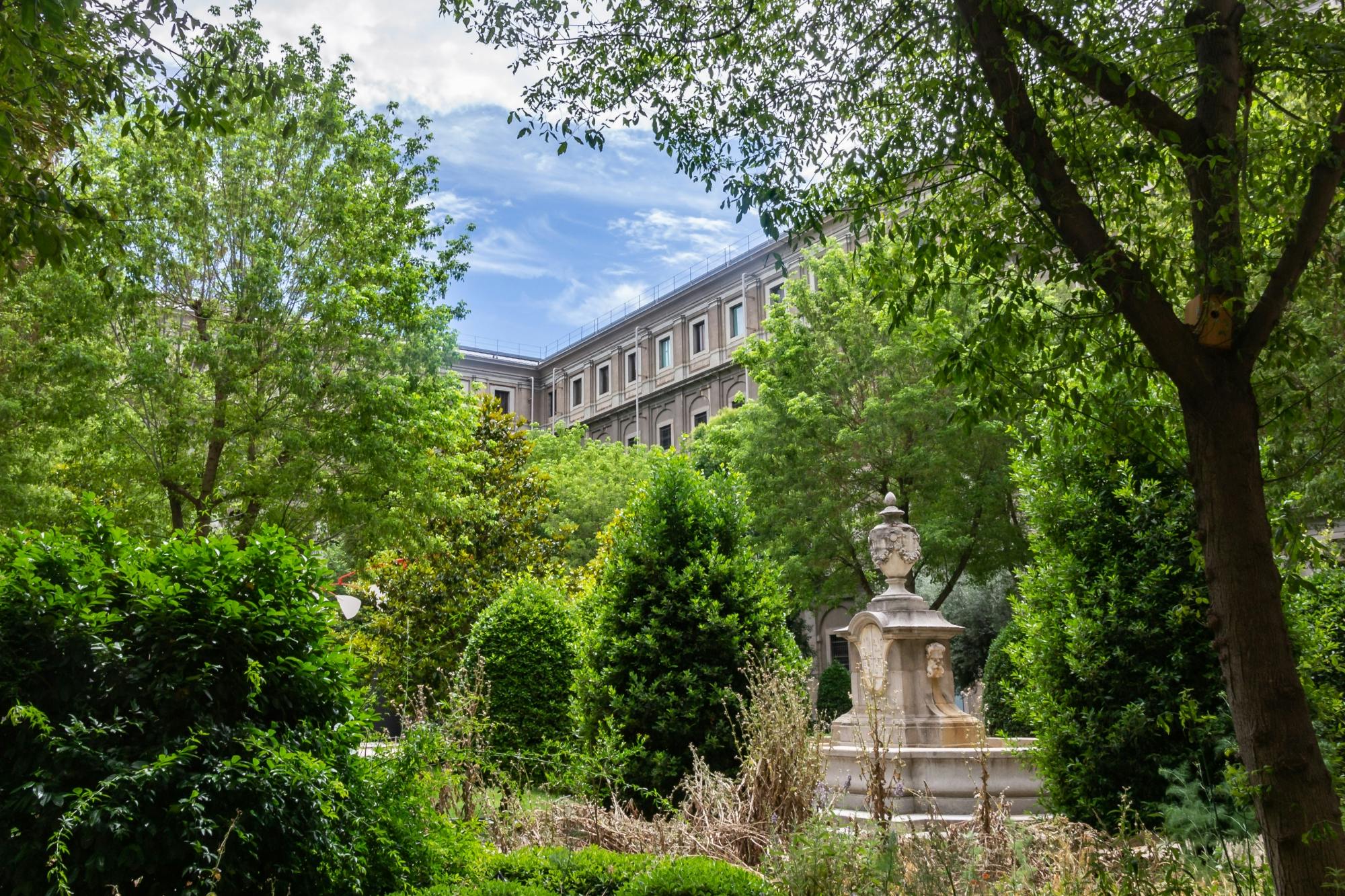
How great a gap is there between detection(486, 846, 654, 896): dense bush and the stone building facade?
34.3 meters

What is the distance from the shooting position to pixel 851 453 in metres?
25.4

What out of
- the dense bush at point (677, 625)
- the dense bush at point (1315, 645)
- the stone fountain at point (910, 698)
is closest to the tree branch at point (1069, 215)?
the dense bush at point (1315, 645)

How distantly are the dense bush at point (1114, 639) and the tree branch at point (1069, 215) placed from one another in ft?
7.25

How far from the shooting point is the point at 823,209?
252 inches

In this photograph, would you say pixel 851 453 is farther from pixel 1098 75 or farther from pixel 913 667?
pixel 1098 75

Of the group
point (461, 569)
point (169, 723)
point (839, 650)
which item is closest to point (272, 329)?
point (461, 569)

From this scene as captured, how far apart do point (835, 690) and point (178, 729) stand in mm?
25051

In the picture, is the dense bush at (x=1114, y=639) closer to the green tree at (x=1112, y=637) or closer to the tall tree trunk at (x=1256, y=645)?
the green tree at (x=1112, y=637)

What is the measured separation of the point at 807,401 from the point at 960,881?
20.7 meters

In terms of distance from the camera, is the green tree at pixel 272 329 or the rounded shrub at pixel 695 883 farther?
the green tree at pixel 272 329

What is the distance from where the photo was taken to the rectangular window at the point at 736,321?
48781 millimetres

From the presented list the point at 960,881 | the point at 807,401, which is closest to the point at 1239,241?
the point at 960,881

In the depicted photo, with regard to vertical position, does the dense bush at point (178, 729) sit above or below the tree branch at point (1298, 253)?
below

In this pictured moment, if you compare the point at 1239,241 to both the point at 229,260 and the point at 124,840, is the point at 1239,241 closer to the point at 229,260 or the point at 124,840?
the point at 124,840
